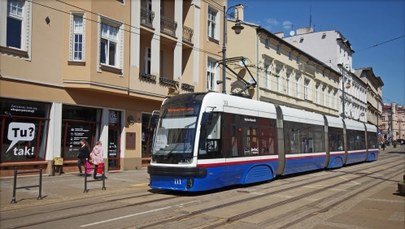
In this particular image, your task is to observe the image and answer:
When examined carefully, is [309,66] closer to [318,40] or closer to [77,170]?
[318,40]

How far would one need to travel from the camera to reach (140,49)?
24109 mm

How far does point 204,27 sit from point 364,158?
15.2 meters

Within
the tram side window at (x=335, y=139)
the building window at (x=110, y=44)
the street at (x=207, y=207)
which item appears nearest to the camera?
the street at (x=207, y=207)

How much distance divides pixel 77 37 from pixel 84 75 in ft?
6.03

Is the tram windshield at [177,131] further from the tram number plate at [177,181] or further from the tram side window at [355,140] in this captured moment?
the tram side window at [355,140]

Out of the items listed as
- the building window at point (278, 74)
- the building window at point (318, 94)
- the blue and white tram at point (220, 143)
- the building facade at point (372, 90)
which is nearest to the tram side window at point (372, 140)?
the building window at point (278, 74)

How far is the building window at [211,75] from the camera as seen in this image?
28.7 m

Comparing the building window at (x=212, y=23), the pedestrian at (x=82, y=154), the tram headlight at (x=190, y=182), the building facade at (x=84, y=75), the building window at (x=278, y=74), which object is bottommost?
the tram headlight at (x=190, y=182)

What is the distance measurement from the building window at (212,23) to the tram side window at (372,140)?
555 inches

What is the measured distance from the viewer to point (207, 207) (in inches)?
436

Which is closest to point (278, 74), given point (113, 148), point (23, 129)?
point (113, 148)

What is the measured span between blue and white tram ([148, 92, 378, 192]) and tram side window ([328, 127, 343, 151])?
16.6 ft

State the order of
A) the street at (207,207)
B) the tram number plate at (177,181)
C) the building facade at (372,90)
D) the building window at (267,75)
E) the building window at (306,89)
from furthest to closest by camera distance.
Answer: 1. the building facade at (372,90)
2. the building window at (306,89)
3. the building window at (267,75)
4. the tram number plate at (177,181)
5. the street at (207,207)

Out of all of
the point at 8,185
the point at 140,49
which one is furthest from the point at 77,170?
the point at 140,49
